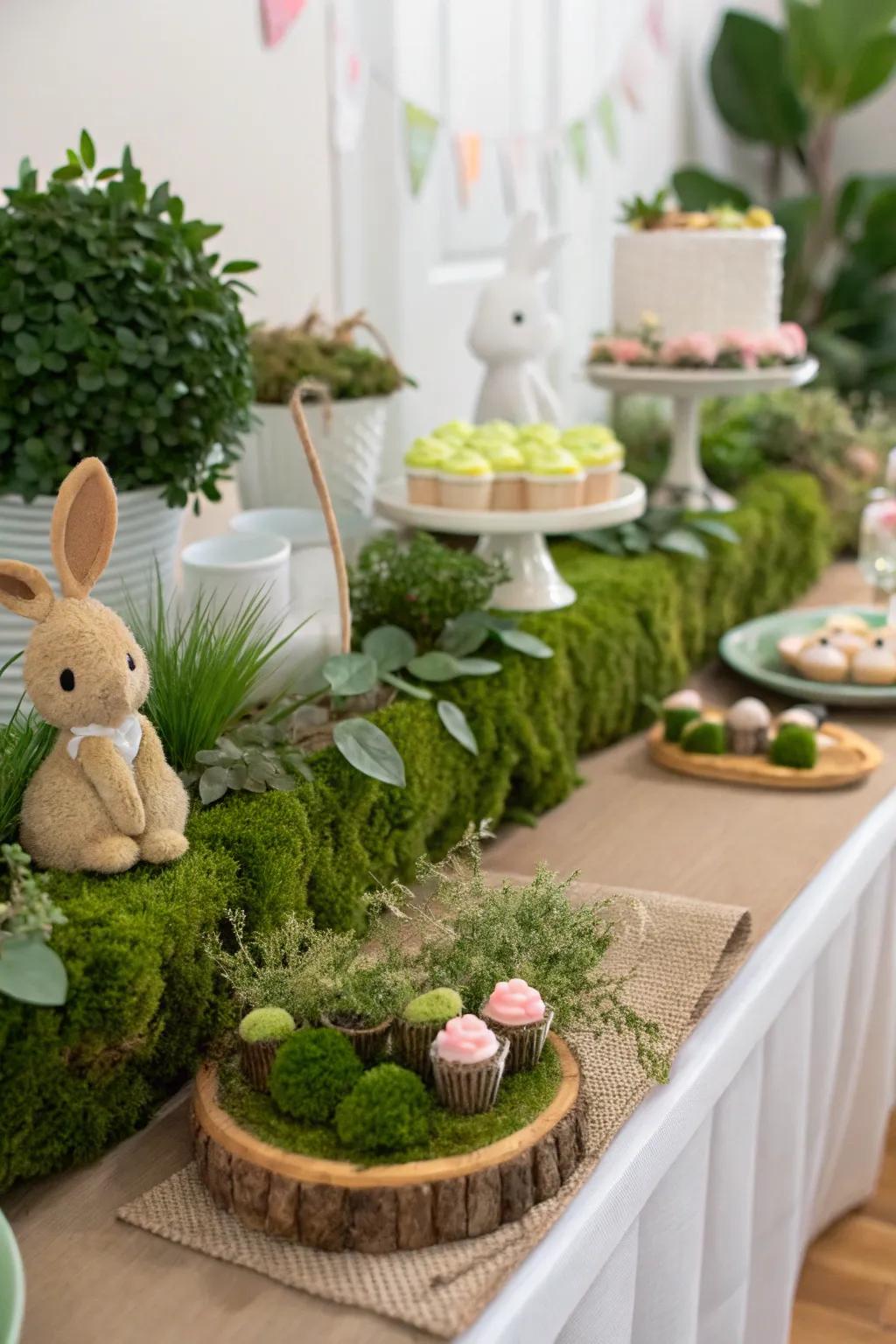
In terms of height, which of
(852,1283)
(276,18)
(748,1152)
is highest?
(276,18)

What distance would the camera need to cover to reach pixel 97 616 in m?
0.79

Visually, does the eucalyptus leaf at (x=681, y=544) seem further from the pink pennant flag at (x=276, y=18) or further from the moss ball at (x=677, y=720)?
the pink pennant flag at (x=276, y=18)

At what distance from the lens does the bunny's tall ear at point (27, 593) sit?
2.51 feet

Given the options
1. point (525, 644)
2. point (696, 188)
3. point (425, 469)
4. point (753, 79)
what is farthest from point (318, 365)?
point (753, 79)

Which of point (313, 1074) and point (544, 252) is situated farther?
point (544, 252)

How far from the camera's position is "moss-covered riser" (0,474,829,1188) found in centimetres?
77

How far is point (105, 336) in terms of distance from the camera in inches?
39.2

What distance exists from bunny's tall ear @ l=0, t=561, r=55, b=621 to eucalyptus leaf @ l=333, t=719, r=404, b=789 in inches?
11.9

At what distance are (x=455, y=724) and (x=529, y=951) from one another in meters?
0.32

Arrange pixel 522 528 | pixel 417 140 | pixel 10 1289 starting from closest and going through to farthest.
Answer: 1. pixel 10 1289
2. pixel 522 528
3. pixel 417 140

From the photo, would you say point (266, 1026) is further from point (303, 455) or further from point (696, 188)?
point (696, 188)

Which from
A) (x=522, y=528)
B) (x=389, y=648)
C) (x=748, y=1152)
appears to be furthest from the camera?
(x=522, y=528)

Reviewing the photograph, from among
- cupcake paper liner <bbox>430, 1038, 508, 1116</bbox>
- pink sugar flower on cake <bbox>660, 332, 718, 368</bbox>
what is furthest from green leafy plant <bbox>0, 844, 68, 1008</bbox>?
pink sugar flower on cake <bbox>660, 332, 718, 368</bbox>

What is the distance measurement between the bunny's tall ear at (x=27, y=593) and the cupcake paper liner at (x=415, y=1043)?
317 millimetres
